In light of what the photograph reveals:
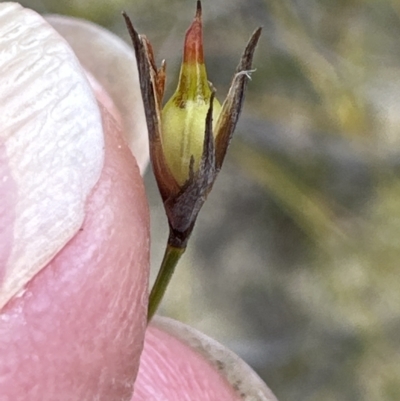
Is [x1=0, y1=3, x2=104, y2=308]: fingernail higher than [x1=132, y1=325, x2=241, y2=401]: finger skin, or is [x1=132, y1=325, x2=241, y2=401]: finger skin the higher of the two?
[x1=0, y1=3, x2=104, y2=308]: fingernail

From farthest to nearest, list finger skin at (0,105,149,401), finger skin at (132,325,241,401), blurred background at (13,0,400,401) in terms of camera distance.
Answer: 1. blurred background at (13,0,400,401)
2. finger skin at (132,325,241,401)
3. finger skin at (0,105,149,401)

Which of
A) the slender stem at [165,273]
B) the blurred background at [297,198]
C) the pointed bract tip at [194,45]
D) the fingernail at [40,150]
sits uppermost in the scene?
the pointed bract tip at [194,45]

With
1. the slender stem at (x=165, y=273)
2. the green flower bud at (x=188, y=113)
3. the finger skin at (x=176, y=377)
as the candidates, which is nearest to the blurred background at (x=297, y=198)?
the finger skin at (x=176, y=377)

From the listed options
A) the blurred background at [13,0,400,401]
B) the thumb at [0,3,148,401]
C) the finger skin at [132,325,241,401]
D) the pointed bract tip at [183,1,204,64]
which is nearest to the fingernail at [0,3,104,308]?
the thumb at [0,3,148,401]

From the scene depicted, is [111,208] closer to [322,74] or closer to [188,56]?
[188,56]

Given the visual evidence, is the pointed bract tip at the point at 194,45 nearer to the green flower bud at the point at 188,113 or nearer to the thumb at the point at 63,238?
the green flower bud at the point at 188,113

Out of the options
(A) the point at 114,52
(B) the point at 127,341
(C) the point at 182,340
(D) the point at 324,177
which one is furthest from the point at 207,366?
(D) the point at 324,177

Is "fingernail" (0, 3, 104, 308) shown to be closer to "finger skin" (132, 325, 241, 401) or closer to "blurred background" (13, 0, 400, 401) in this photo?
"finger skin" (132, 325, 241, 401)

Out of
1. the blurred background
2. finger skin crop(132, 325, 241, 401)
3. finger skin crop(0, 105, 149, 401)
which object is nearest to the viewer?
finger skin crop(0, 105, 149, 401)
